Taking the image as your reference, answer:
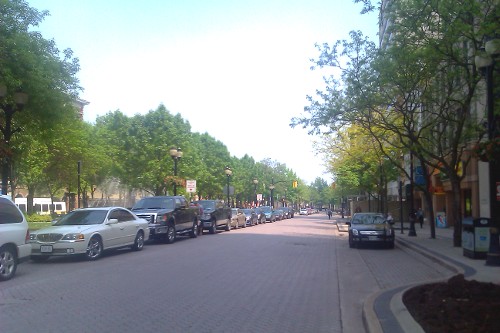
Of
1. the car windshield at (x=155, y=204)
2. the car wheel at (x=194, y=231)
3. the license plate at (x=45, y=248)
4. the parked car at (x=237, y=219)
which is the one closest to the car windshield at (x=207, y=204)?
A: the car wheel at (x=194, y=231)

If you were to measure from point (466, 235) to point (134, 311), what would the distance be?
12047 mm

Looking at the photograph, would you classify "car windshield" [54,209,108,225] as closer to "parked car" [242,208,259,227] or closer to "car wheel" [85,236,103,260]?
"car wheel" [85,236,103,260]

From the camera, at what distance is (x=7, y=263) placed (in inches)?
479

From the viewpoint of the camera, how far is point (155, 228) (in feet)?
72.0

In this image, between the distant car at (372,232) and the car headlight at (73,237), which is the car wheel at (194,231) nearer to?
the distant car at (372,232)

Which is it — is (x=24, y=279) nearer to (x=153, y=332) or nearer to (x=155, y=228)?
(x=153, y=332)

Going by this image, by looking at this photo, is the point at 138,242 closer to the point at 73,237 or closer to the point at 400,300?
the point at 73,237

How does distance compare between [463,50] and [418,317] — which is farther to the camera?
[463,50]

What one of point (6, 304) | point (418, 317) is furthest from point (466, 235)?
point (6, 304)

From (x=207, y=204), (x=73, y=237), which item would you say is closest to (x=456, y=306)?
(x=73, y=237)

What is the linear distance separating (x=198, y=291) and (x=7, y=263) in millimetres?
4716

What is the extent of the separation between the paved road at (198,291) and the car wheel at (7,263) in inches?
8.5

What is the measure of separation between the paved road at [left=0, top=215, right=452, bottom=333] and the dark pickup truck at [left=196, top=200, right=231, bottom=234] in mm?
11611

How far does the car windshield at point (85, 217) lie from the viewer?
17.1 m
